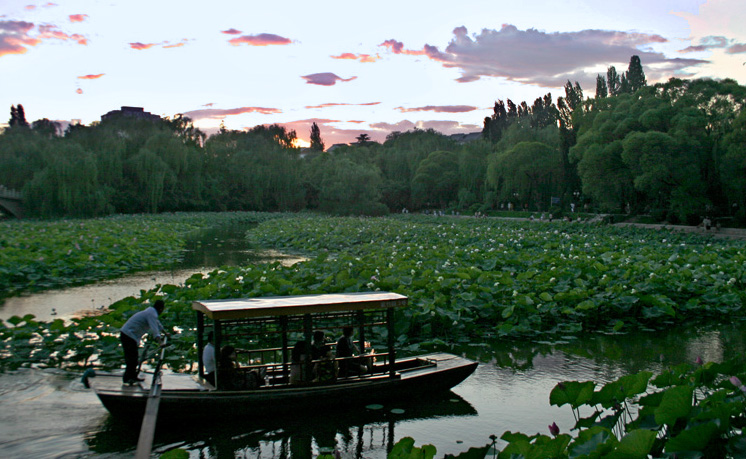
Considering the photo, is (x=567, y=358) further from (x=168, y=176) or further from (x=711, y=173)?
(x=168, y=176)

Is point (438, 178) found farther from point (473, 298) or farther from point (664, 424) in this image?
point (664, 424)

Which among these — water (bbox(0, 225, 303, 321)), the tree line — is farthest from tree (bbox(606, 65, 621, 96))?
water (bbox(0, 225, 303, 321))

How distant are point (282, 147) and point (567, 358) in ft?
178

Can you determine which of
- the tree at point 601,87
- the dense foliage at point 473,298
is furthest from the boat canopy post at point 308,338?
the tree at point 601,87

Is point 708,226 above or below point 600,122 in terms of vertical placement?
below

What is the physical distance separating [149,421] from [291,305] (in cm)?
160

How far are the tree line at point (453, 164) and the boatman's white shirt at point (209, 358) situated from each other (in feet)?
72.1

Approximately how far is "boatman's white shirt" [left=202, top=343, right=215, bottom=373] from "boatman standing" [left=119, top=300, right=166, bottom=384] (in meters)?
0.47

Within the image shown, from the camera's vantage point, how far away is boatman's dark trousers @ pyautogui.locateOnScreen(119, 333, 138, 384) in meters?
5.41

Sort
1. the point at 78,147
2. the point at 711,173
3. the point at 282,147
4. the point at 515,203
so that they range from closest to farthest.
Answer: the point at 711,173 → the point at 78,147 → the point at 515,203 → the point at 282,147

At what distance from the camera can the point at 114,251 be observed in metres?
A: 16.9

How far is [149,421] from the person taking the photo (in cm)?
457

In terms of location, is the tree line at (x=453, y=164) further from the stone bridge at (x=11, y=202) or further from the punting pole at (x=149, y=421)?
the punting pole at (x=149, y=421)

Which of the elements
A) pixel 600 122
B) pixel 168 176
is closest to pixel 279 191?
pixel 168 176
